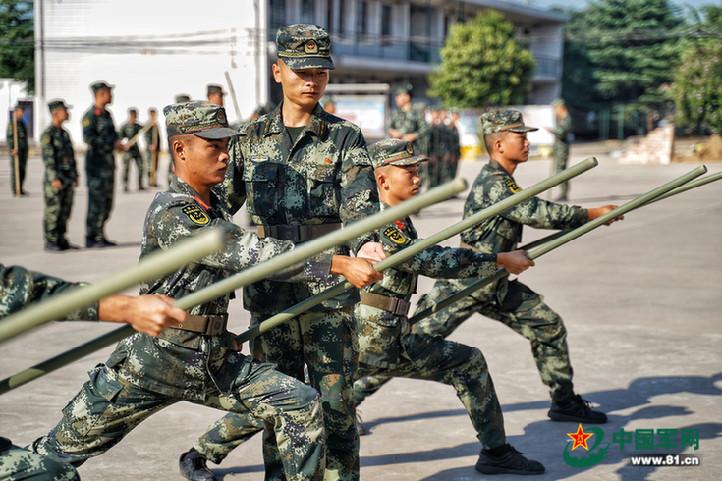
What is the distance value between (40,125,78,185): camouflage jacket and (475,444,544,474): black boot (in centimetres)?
969

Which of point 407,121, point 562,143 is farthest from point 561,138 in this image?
point 407,121

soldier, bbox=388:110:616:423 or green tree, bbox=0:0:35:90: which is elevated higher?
green tree, bbox=0:0:35:90

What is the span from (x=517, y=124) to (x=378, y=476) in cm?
230

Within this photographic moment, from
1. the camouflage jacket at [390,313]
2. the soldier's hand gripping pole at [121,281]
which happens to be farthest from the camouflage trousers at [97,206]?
the soldier's hand gripping pole at [121,281]

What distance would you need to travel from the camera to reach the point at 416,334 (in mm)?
5105

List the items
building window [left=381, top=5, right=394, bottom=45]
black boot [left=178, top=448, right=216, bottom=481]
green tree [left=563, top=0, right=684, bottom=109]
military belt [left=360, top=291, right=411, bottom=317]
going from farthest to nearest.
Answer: green tree [left=563, top=0, right=684, bottom=109]
building window [left=381, top=5, right=394, bottom=45]
black boot [left=178, top=448, right=216, bottom=481]
military belt [left=360, top=291, right=411, bottom=317]

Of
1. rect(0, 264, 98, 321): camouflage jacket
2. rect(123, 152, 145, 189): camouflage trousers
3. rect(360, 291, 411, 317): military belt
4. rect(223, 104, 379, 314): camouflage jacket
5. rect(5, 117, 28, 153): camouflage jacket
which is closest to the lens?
rect(0, 264, 98, 321): camouflage jacket

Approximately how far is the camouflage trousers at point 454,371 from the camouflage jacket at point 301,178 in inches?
25.9

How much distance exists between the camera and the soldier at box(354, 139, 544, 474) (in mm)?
4891

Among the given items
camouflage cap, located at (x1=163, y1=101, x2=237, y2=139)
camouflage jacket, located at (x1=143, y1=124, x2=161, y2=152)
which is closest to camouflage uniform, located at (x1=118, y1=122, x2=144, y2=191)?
camouflage jacket, located at (x1=143, y1=124, x2=161, y2=152)

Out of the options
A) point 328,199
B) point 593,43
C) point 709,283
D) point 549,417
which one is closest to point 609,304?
point 709,283

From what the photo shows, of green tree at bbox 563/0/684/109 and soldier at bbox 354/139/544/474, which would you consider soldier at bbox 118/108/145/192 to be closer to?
soldier at bbox 354/139/544/474

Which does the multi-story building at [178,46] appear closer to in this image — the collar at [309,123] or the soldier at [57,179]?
the soldier at [57,179]

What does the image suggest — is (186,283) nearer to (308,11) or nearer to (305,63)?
(305,63)
